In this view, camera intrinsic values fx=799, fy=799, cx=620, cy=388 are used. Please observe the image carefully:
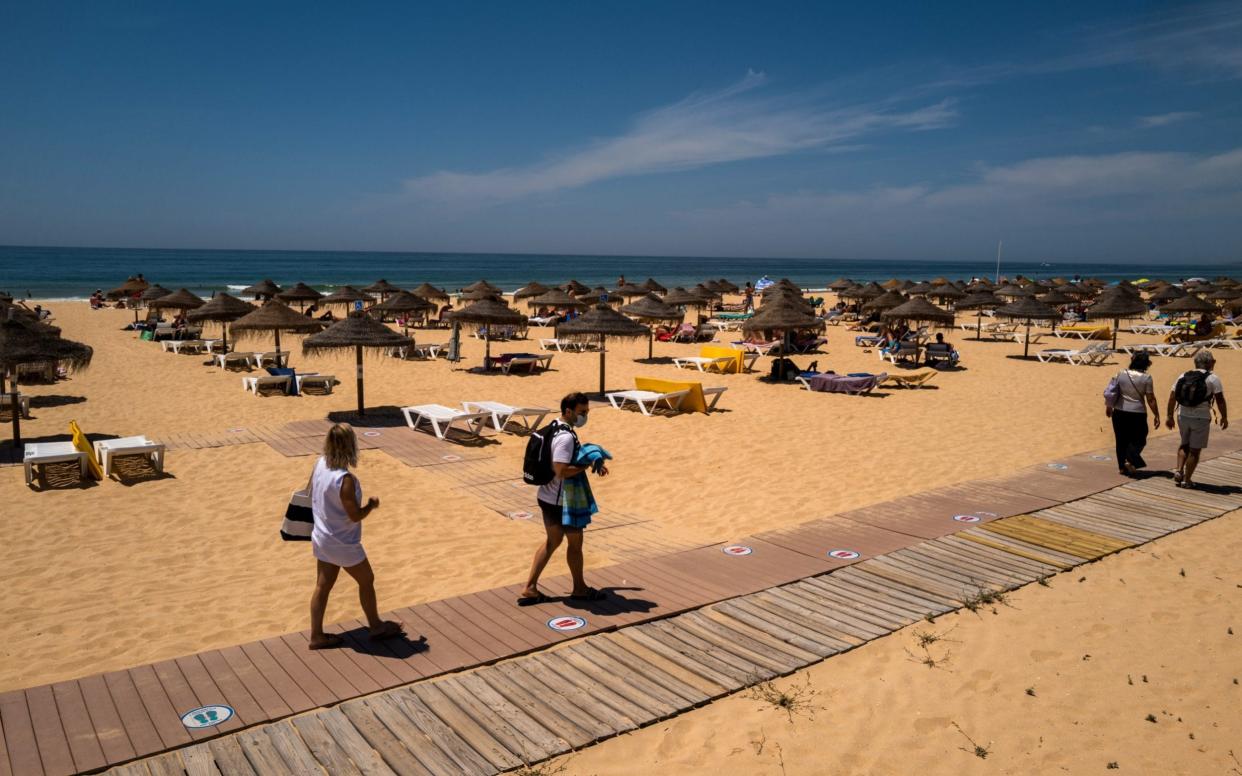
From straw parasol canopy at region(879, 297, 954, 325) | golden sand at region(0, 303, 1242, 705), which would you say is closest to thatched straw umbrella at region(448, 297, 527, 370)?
golden sand at region(0, 303, 1242, 705)

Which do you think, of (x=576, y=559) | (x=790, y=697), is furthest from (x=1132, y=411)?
(x=576, y=559)

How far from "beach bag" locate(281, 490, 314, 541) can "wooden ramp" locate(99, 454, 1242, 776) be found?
3.38ft

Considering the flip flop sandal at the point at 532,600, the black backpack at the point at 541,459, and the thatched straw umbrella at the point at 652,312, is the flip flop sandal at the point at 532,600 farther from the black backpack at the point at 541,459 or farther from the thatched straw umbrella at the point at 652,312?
the thatched straw umbrella at the point at 652,312

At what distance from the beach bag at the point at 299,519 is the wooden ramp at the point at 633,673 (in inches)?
40.5

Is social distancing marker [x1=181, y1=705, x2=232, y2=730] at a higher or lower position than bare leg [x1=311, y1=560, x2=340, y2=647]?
lower

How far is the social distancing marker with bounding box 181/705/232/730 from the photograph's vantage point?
3697 millimetres

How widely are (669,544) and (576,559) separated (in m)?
1.91

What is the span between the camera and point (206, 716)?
12.4 ft

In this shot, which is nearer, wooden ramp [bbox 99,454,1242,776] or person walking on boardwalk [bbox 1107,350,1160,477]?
wooden ramp [bbox 99,454,1242,776]

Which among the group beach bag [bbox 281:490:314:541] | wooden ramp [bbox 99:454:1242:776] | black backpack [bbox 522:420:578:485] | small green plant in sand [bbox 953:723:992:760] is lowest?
small green plant in sand [bbox 953:723:992:760]

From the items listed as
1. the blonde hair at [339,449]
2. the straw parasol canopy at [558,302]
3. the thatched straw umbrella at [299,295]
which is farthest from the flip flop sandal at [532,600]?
the thatched straw umbrella at [299,295]

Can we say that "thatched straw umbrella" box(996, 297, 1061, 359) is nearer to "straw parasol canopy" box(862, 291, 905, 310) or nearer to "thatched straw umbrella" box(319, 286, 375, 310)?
"straw parasol canopy" box(862, 291, 905, 310)

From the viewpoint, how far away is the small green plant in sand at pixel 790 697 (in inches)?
160

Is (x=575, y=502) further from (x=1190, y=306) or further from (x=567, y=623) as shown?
(x=1190, y=306)
